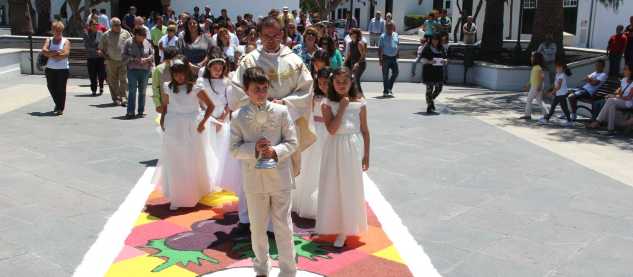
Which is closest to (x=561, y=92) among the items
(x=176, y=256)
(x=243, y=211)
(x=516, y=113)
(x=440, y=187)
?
(x=516, y=113)

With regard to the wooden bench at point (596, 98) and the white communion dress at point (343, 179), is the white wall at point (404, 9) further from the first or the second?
the white communion dress at point (343, 179)

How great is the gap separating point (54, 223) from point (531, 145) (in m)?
7.05

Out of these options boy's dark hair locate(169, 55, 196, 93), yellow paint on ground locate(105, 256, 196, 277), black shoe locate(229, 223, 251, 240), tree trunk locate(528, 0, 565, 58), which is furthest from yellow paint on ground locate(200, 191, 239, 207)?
tree trunk locate(528, 0, 565, 58)

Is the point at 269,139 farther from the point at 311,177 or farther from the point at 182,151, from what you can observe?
the point at 182,151

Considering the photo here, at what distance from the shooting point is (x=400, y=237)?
219 inches

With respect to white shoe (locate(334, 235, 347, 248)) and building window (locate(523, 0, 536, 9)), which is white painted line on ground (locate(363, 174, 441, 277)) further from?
building window (locate(523, 0, 536, 9))

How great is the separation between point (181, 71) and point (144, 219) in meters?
1.44

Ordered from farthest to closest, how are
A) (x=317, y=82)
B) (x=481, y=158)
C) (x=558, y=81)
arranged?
(x=558, y=81) < (x=481, y=158) < (x=317, y=82)

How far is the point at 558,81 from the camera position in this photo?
1216 cm

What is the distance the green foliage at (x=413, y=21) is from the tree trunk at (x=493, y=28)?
29886mm

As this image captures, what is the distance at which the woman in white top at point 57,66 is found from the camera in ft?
38.3

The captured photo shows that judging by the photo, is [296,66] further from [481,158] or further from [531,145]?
[531,145]

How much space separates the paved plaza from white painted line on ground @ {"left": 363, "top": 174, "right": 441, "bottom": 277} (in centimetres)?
4

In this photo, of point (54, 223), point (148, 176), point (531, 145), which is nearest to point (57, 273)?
point (54, 223)
